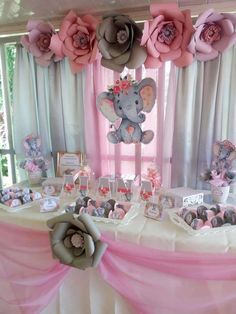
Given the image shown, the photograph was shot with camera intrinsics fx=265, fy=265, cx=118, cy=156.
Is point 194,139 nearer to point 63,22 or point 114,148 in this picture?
point 114,148

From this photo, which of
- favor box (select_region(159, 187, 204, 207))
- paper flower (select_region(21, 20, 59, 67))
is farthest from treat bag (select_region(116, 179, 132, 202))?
paper flower (select_region(21, 20, 59, 67))

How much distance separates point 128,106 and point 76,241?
76 cm

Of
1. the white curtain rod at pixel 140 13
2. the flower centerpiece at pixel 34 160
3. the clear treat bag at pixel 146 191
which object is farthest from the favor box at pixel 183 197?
the white curtain rod at pixel 140 13

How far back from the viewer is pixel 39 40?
1597 millimetres

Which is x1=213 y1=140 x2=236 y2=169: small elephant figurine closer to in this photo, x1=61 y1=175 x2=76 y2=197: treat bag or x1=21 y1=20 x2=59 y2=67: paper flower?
x1=61 y1=175 x2=76 y2=197: treat bag

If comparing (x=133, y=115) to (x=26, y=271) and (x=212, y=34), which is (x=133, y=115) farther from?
(x=26, y=271)

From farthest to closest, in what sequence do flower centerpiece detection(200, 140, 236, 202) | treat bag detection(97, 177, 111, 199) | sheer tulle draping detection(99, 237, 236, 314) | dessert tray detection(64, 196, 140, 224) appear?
treat bag detection(97, 177, 111, 199)
flower centerpiece detection(200, 140, 236, 202)
dessert tray detection(64, 196, 140, 224)
sheer tulle draping detection(99, 237, 236, 314)

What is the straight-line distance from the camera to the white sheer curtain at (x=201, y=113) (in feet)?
4.75

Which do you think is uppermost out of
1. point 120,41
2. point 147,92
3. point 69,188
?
point 120,41

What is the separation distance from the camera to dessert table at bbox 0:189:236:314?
3.58 feet

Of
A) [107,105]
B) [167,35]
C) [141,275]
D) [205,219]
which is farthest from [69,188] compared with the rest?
[167,35]

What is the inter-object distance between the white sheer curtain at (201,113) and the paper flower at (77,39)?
0.53m

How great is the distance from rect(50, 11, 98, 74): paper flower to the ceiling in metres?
0.07

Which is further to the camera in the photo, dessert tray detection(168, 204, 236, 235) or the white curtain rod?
the white curtain rod
